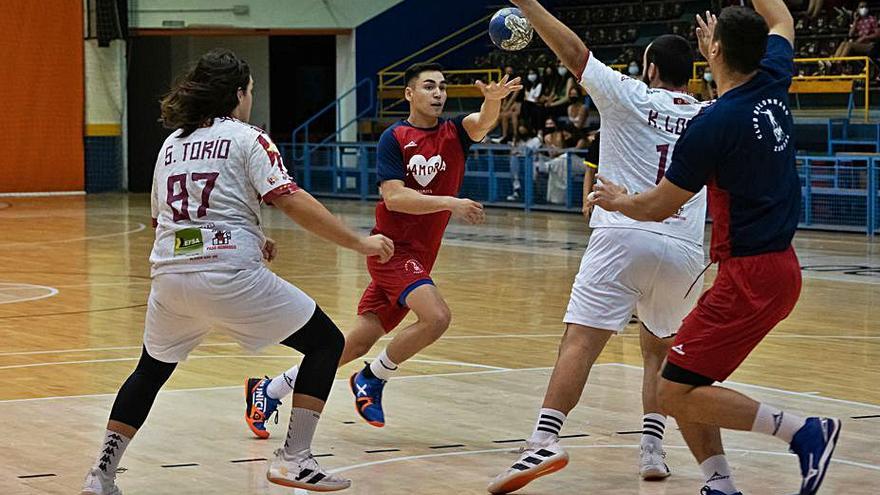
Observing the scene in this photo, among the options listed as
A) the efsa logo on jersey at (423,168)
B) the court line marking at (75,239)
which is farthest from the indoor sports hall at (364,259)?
the court line marking at (75,239)

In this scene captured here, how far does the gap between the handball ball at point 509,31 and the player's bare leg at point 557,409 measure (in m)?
2.98

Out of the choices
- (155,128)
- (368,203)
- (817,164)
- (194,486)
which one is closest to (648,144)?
(194,486)

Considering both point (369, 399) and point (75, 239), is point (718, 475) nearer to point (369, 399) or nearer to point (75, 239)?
point (369, 399)

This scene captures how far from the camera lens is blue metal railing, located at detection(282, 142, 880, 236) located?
778 inches

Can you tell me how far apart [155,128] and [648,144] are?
27168 millimetres

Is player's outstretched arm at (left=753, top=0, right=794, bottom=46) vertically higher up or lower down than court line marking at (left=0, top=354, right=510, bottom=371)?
higher up

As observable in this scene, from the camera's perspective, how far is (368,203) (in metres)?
26.8

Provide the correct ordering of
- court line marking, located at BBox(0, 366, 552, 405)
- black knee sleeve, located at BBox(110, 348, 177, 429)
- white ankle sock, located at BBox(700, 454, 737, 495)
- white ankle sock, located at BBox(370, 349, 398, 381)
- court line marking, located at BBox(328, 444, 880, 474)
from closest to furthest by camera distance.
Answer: white ankle sock, located at BBox(700, 454, 737, 495) → black knee sleeve, located at BBox(110, 348, 177, 429) → court line marking, located at BBox(328, 444, 880, 474) → white ankle sock, located at BBox(370, 349, 398, 381) → court line marking, located at BBox(0, 366, 552, 405)

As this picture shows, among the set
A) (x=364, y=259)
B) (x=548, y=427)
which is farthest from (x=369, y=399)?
(x=364, y=259)

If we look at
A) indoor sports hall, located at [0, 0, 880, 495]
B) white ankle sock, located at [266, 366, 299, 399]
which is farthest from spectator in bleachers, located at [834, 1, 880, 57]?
white ankle sock, located at [266, 366, 299, 399]

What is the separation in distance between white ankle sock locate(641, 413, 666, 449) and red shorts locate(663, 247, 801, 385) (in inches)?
Result: 44.6

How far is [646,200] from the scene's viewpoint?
17.0 ft

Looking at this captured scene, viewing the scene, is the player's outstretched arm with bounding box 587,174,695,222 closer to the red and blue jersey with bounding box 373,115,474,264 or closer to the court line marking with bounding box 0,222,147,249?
the red and blue jersey with bounding box 373,115,474,264

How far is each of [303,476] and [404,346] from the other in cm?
160
